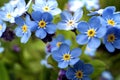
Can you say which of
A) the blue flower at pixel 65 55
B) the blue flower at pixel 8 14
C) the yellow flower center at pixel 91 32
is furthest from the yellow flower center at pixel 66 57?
the blue flower at pixel 8 14

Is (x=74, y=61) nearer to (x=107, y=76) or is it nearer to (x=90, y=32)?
(x=90, y=32)

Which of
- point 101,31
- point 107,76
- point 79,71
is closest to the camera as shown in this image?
point 101,31

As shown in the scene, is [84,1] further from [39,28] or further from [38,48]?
[38,48]

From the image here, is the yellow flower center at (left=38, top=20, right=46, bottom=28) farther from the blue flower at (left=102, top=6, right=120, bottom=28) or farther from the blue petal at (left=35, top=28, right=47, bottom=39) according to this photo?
the blue flower at (left=102, top=6, right=120, bottom=28)

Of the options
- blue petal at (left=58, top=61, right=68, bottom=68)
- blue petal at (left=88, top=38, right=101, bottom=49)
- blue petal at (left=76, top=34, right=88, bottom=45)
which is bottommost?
blue petal at (left=58, top=61, right=68, bottom=68)

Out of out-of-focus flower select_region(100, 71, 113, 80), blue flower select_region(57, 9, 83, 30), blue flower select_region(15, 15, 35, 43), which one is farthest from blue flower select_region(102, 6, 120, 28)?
out-of-focus flower select_region(100, 71, 113, 80)

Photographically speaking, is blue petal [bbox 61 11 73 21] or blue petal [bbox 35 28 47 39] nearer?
blue petal [bbox 35 28 47 39]

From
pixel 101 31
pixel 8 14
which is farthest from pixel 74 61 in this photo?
pixel 8 14

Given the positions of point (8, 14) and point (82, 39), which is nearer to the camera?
point (82, 39)
